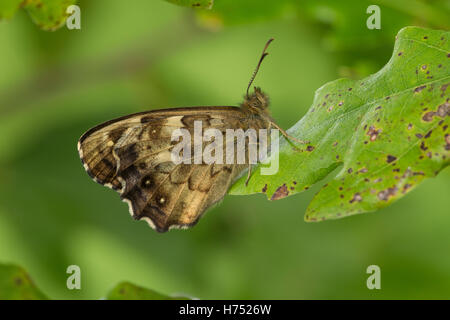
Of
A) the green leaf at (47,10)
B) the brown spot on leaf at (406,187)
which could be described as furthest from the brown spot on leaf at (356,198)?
the green leaf at (47,10)

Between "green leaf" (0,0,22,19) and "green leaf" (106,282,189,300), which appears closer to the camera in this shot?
"green leaf" (0,0,22,19)

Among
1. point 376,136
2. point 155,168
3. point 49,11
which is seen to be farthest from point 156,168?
point 376,136

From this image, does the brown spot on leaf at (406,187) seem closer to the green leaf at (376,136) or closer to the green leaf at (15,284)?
the green leaf at (376,136)

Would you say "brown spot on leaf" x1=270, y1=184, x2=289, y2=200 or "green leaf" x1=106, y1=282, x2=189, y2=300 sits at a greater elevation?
"brown spot on leaf" x1=270, y1=184, x2=289, y2=200

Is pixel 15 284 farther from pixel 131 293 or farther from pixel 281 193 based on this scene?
pixel 281 193

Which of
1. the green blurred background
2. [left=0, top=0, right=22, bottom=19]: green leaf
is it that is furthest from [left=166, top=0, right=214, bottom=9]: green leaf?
the green blurred background

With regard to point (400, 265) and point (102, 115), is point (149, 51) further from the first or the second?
point (400, 265)

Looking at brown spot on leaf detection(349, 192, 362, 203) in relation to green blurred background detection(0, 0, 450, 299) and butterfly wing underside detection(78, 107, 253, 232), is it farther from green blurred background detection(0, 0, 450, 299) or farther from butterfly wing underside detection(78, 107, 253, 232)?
green blurred background detection(0, 0, 450, 299)
